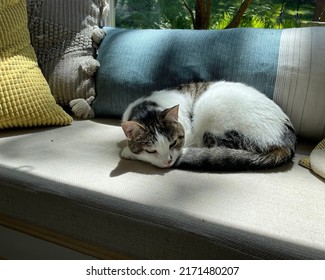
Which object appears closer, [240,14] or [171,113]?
[171,113]

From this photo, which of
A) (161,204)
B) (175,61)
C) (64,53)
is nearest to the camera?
(161,204)

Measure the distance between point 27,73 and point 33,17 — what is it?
0.34 m

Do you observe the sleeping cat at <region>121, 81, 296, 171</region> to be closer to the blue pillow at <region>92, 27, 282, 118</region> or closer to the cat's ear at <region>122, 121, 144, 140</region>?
the cat's ear at <region>122, 121, 144, 140</region>

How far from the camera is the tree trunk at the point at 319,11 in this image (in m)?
1.62

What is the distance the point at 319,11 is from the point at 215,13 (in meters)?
0.48

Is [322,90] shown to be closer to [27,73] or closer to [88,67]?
[88,67]

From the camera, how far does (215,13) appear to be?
1.81m

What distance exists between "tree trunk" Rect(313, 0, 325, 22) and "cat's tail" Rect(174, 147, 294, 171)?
860 millimetres

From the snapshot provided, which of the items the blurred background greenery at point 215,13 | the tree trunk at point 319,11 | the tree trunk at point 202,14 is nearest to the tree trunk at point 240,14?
Answer: the blurred background greenery at point 215,13

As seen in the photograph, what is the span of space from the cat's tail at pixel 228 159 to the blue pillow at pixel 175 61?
303mm

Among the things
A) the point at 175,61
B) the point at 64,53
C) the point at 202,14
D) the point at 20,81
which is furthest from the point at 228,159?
the point at 202,14

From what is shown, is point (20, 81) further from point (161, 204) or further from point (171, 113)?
point (161, 204)

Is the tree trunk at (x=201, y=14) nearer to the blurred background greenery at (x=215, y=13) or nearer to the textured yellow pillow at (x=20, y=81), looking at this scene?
the blurred background greenery at (x=215, y=13)
